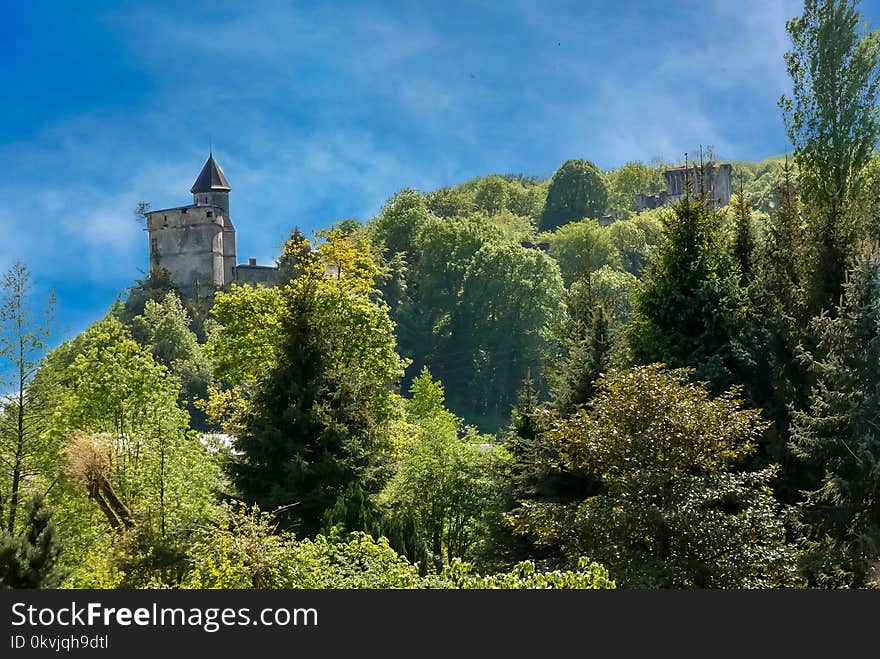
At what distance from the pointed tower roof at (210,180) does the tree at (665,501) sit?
82.9 m

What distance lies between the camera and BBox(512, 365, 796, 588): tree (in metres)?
14.4

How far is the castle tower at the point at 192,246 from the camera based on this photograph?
89.3 m

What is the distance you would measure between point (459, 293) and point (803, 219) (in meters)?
47.6

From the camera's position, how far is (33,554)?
49.1 feet

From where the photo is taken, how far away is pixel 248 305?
3194 cm

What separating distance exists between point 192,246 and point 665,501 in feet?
260

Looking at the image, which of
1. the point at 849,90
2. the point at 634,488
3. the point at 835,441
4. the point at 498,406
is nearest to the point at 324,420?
the point at 634,488

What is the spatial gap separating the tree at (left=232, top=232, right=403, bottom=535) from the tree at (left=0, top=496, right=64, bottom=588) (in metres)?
5.05

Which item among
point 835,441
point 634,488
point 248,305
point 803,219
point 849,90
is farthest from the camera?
point 248,305

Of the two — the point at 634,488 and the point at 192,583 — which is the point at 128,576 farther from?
the point at 634,488

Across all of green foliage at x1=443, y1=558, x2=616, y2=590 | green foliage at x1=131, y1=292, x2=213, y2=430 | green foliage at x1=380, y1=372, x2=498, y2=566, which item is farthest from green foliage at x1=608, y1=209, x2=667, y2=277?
green foliage at x1=443, y1=558, x2=616, y2=590

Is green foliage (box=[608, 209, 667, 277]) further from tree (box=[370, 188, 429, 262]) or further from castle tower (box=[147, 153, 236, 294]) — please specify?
castle tower (box=[147, 153, 236, 294])

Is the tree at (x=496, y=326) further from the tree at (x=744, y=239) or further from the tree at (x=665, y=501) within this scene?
the tree at (x=665, y=501)

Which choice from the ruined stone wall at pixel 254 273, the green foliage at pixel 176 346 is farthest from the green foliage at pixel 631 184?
the green foliage at pixel 176 346
